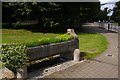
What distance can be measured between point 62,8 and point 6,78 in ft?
55.0

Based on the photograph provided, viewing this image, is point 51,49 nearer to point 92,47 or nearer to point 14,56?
point 14,56

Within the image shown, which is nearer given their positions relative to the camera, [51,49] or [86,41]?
[51,49]

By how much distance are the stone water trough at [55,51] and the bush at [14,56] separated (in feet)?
1.01

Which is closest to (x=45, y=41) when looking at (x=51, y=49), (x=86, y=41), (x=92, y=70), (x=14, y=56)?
(x=51, y=49)

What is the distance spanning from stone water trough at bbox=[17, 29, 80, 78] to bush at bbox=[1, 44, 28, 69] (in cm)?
31

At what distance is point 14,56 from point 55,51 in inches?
91.2

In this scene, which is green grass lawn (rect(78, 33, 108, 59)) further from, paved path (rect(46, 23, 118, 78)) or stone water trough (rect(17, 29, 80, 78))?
paved path (rect(46, 23, 118, 78))

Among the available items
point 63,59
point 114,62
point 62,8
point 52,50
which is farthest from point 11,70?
point 62,8

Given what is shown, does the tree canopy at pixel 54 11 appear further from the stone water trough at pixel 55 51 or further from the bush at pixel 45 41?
the bush at pixel 45 41

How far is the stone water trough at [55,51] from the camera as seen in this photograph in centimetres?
556

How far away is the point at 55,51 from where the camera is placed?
22.2ft


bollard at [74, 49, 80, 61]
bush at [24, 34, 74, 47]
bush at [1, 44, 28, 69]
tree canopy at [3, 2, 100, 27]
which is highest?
tree canopy at [3, 2, 100, 27]

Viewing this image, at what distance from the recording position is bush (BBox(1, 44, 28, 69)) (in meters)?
4.80

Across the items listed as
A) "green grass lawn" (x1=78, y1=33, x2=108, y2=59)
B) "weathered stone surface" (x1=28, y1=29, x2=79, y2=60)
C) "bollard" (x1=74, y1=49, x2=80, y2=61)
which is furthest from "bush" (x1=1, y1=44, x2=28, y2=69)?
"green grass lawn" (x1=78, y1=33, x2=108, y2=59)
